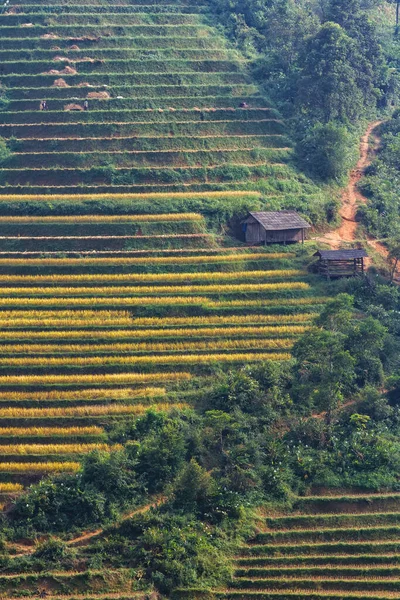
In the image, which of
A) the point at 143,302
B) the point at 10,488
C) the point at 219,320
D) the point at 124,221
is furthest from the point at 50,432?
the point at 124,221

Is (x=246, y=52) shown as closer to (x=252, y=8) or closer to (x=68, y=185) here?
(x=252, y=8)

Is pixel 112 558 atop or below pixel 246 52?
below

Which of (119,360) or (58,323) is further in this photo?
(58,323)

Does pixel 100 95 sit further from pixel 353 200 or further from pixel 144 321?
pixel 144 321

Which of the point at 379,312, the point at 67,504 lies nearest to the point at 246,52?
the point at 379,312

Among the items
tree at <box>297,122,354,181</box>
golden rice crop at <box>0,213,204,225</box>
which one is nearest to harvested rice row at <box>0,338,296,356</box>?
golden rice crop at <box>0,213,204,225</box>

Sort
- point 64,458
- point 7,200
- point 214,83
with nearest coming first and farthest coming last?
1. point 64,458
2. point 7,200
3. point 214,83
